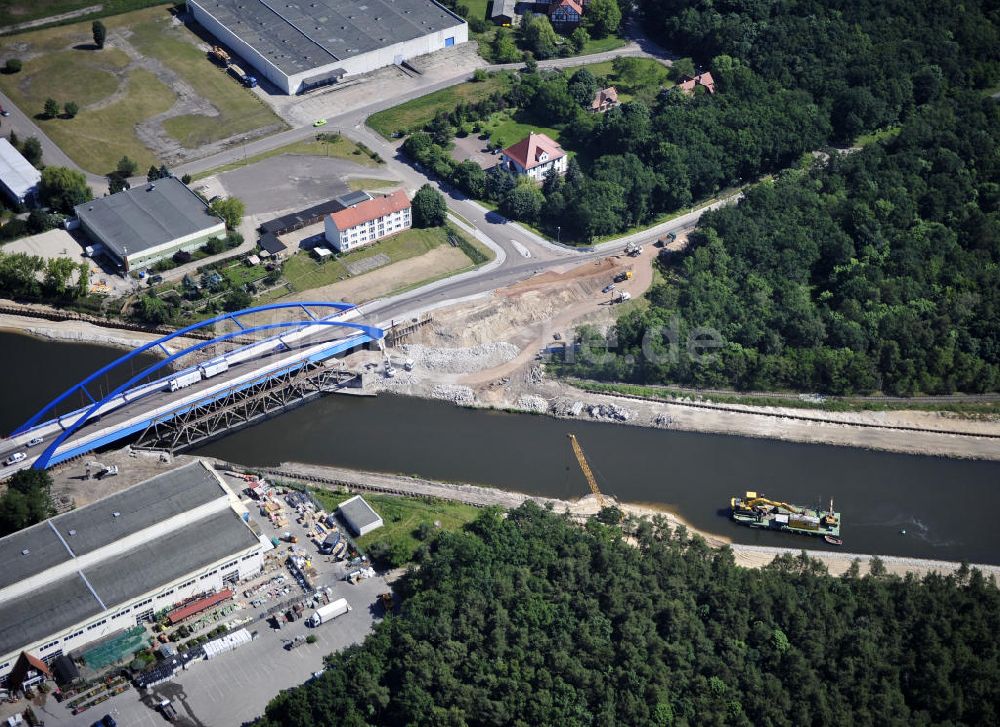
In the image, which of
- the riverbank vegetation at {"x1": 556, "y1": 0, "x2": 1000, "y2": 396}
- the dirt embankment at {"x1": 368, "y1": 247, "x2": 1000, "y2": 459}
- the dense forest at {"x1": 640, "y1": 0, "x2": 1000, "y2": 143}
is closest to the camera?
the dirt embankment at {"x1": 368, "y1": 247, "x2": 1000, "y2": 459}

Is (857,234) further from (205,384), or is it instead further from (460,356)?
(205,384)

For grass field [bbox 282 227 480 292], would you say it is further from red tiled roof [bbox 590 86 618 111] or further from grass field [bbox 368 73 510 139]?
red tiled roof [bbox 590 86 618 111]

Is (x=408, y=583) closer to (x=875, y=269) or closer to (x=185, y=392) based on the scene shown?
(x=185, y=392)

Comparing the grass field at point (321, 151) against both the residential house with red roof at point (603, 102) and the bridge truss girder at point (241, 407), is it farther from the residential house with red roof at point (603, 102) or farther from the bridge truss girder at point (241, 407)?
the bridge truss girder at point (241, 407)

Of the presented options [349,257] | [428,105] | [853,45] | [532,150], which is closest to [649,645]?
[349,257]

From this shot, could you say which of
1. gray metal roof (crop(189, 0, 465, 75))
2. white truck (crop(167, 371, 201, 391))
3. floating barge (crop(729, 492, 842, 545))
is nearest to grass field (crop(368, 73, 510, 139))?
gray metal roof (crop(189, 0, 465, 75))

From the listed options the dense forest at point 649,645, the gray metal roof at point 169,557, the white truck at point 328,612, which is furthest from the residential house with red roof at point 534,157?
the white truck at point 328,612

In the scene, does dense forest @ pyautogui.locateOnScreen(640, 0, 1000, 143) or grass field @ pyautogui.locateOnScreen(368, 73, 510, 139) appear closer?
grass field @ pyautogui.locateOnScreen(368, 73, 510, 139)
